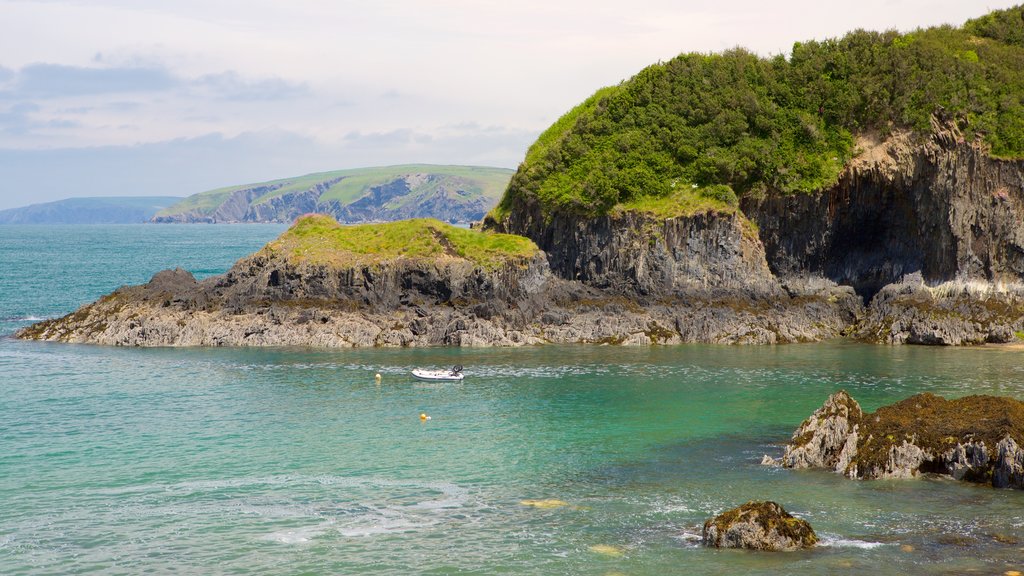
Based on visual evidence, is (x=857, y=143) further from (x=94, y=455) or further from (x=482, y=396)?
(x=94, y=455)

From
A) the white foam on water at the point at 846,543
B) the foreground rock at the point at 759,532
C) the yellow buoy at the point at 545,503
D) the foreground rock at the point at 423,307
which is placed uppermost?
the foreground rock at the point at 423,307

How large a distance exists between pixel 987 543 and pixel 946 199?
54.2 meters

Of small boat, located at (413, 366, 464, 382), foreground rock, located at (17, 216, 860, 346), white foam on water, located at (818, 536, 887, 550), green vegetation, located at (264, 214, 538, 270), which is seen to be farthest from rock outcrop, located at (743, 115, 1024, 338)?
white foam on water, located at (818, 536, 887, 550)

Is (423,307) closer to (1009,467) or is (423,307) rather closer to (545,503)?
(545,503)

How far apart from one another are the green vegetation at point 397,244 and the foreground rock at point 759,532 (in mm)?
50289

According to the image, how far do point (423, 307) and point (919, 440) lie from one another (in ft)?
150

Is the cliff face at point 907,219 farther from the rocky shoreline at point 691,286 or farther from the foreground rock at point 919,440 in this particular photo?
the foreground rock at point 919,440

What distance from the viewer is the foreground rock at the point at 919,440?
36250 mm

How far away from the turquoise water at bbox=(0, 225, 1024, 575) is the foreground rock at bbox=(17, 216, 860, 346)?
13.4ft

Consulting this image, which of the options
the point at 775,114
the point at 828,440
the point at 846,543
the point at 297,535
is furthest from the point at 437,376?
the point at 775,114

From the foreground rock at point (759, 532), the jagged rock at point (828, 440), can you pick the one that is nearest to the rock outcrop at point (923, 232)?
the jagged rock at point (828, 440)

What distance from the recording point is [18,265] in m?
152

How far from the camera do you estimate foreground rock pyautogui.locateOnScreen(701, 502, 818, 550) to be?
1159 inches

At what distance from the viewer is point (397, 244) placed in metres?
81.7
